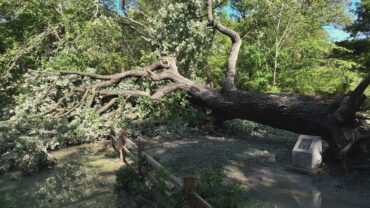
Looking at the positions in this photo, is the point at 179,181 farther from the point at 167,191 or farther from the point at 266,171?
the point at 266,171

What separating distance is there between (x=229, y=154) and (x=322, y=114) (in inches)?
87.7

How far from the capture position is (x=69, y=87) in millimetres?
12594

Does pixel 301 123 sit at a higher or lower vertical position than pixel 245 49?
lower

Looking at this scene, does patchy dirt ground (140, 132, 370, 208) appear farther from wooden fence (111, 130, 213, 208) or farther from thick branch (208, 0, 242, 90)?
thick branch (208, 0, 242, 90)

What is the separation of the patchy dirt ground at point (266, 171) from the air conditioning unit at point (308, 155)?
0.24 metres

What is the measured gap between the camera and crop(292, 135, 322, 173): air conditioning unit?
25.0 feet

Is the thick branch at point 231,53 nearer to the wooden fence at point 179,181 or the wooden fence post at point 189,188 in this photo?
the wooden fence at point 179,181

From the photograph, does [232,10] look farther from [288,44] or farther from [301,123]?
[301,123]

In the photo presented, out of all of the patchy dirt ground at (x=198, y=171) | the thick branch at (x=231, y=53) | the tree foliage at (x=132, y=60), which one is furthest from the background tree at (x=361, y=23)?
the patchy dirt ground at (x=198, y=171)

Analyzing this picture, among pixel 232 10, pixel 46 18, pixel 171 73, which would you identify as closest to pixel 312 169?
pixel 171 73

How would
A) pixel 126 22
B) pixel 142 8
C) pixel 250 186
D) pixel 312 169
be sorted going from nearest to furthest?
pixel 250 186
pixel 312 169
pixel 126 22
pixel 142 8

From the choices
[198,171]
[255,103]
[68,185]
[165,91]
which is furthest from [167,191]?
[165,91]

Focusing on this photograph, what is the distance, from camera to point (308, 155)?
25.1 feet

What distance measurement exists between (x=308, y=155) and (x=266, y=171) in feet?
2.94
